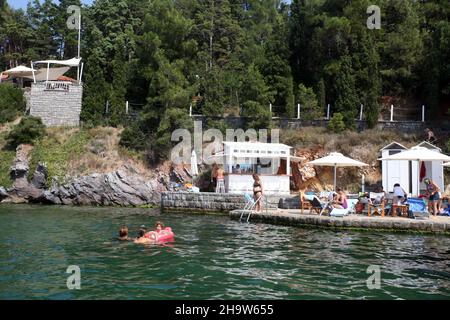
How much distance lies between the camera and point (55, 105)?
3444 centimetres

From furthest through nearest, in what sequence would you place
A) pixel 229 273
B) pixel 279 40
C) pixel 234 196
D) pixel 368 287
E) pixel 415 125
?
pixel 279 40 < pixel 415 125 < pixel 234 196 < pixel 229 273 < pixel 368 287

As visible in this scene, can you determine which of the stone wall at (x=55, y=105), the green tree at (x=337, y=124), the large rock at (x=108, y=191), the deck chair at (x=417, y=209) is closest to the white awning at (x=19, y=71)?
the stone wall at (x=55, y=105)

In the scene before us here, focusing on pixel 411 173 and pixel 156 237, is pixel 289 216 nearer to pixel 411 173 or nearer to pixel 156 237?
pixel 156 237

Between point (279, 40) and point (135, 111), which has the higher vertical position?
point (279, 40)

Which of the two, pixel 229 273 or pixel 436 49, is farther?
pixel 436 49

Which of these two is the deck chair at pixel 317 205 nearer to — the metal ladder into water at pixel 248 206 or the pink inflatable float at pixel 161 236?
the metal ladder into water at pixel 248 206

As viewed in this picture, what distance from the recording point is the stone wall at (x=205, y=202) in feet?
70.0

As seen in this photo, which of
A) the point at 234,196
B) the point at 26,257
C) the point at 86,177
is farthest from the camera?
the point at 86,177

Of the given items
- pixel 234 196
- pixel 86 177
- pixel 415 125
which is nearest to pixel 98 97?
pixel 86 177

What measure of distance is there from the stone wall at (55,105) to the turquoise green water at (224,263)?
19.4m

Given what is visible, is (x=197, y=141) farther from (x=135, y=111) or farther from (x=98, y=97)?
(x=98, y=97)

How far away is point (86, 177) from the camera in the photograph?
26.9 m
